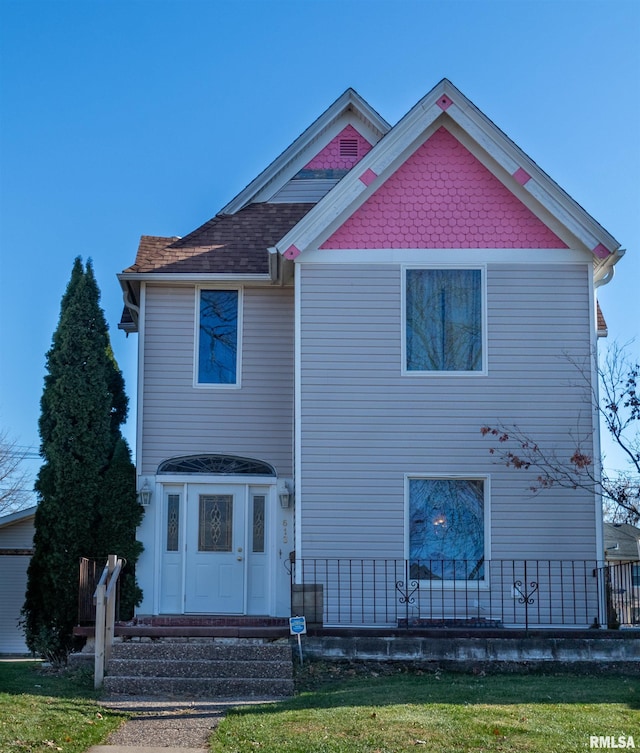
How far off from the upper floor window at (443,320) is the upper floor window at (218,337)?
10.8 feet

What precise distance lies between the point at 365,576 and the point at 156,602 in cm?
372

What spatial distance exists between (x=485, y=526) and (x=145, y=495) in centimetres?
550

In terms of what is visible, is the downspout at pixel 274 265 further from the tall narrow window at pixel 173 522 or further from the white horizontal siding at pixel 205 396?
the tall narrow window at pixel 173 522

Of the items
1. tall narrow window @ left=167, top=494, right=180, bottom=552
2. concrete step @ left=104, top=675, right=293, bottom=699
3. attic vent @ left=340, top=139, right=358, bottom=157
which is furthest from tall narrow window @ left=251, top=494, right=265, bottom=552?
attic vent @ left=340, top=139, right=358, bottom=157

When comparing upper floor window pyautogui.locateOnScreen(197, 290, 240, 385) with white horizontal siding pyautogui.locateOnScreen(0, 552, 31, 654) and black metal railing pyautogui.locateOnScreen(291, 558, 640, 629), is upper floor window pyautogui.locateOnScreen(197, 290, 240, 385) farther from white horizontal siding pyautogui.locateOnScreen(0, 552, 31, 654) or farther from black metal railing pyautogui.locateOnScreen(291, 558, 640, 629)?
white horizontal siding pyautogui.locateOnScreen(0, 552, 31, 654)

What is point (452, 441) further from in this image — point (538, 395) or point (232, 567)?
point (232, 567)

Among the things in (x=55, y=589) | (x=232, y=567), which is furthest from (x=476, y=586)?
(x=55, y=589)

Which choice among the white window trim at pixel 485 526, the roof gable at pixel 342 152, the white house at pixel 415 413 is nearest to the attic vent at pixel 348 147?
the roof gable at pixel 342 152

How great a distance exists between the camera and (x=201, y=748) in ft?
31.8

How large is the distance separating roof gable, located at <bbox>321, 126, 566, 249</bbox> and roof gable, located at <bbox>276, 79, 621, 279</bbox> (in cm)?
25

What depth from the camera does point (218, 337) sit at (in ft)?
58.4

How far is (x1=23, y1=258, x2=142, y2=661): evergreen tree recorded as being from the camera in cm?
1614
